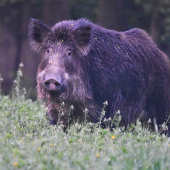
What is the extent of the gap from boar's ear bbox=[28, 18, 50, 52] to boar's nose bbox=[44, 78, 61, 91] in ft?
3.43

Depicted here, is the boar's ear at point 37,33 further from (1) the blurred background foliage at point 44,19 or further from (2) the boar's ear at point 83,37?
(1) the blurred background foliage at point 44,19

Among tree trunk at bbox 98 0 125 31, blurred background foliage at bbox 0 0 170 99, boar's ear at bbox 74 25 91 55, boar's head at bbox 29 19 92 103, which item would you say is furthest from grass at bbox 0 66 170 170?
blurred background foliage at bbox 0 0 170 99

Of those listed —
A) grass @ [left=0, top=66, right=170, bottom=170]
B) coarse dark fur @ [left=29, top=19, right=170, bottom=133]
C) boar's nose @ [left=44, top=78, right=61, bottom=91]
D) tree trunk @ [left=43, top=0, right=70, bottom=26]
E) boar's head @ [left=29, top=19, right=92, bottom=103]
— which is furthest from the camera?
tree trunk @ [left=43, top=0, right=70, bottom=26]

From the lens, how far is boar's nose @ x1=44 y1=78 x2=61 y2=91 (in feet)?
16.1

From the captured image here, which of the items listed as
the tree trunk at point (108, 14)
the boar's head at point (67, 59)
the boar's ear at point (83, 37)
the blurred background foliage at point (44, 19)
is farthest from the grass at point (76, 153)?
the blurred background foliage at point (44, 19)

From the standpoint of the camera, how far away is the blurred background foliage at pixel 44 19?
46.3 feet

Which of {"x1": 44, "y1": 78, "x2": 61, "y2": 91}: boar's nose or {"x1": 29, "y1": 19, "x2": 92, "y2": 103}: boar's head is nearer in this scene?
{"x1": 44, "y1": 78, "x2": 61, "y2": 91}: boar's nose

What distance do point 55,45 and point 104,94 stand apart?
1.06 meters

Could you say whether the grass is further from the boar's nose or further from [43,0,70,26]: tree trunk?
[43,0,70,26]: tree trunk

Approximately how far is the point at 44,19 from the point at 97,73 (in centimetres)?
920

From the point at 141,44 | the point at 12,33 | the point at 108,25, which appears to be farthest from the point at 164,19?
the point at 141,44

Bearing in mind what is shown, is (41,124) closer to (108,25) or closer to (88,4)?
(108,25)

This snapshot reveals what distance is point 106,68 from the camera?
565 centimetres

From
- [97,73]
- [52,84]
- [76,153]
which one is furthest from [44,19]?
[76,153]
